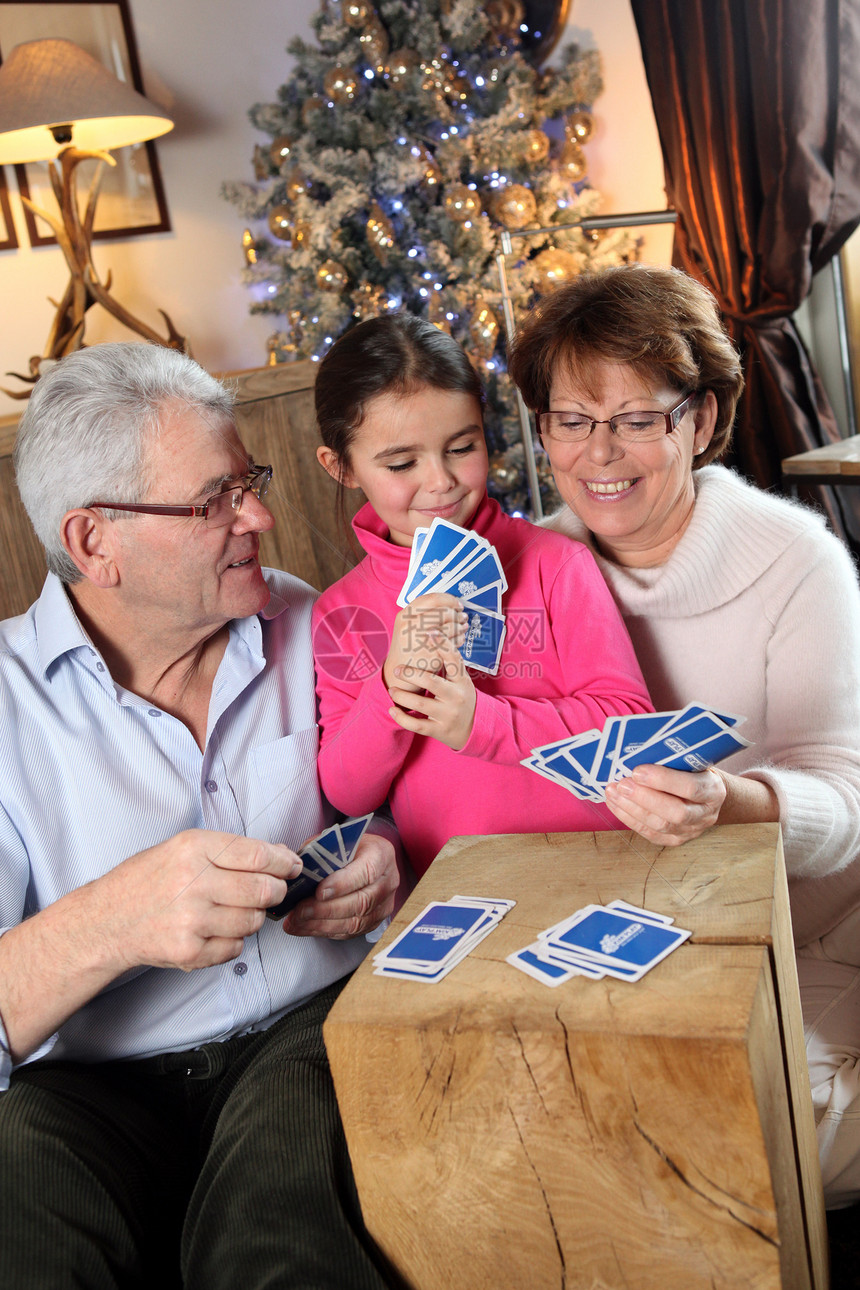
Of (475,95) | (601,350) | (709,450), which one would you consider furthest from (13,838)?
(475,95)

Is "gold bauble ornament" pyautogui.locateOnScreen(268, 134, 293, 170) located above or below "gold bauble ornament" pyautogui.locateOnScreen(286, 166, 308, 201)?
above

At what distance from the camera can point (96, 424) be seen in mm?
1448

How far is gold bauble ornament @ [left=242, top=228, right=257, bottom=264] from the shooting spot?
163 inches

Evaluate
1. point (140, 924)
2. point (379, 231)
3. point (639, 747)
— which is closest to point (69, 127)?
point (379, 231)

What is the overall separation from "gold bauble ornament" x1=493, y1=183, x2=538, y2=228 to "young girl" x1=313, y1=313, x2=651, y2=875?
103 inches

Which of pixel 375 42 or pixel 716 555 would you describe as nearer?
pixel 716 555

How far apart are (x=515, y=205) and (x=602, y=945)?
3406mm

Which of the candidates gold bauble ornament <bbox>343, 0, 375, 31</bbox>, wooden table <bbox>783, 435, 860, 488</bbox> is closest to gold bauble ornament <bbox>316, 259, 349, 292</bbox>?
gold bauble ornament <bbox>343, 0, 375, 31</bbox>

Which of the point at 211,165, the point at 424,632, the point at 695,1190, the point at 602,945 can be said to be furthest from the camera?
the point at 211,165

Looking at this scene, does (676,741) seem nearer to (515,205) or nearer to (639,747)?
(639,747)

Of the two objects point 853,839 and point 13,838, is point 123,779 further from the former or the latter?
point 853,839

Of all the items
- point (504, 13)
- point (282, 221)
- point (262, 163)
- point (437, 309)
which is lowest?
point (437, 309)

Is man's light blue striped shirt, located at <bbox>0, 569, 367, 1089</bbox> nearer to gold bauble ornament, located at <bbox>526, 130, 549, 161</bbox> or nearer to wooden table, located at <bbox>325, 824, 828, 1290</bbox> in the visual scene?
wooden table, located at <bbox>325, 824, 828, 1290</bbox>

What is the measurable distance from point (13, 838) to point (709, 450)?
1.13 metres
